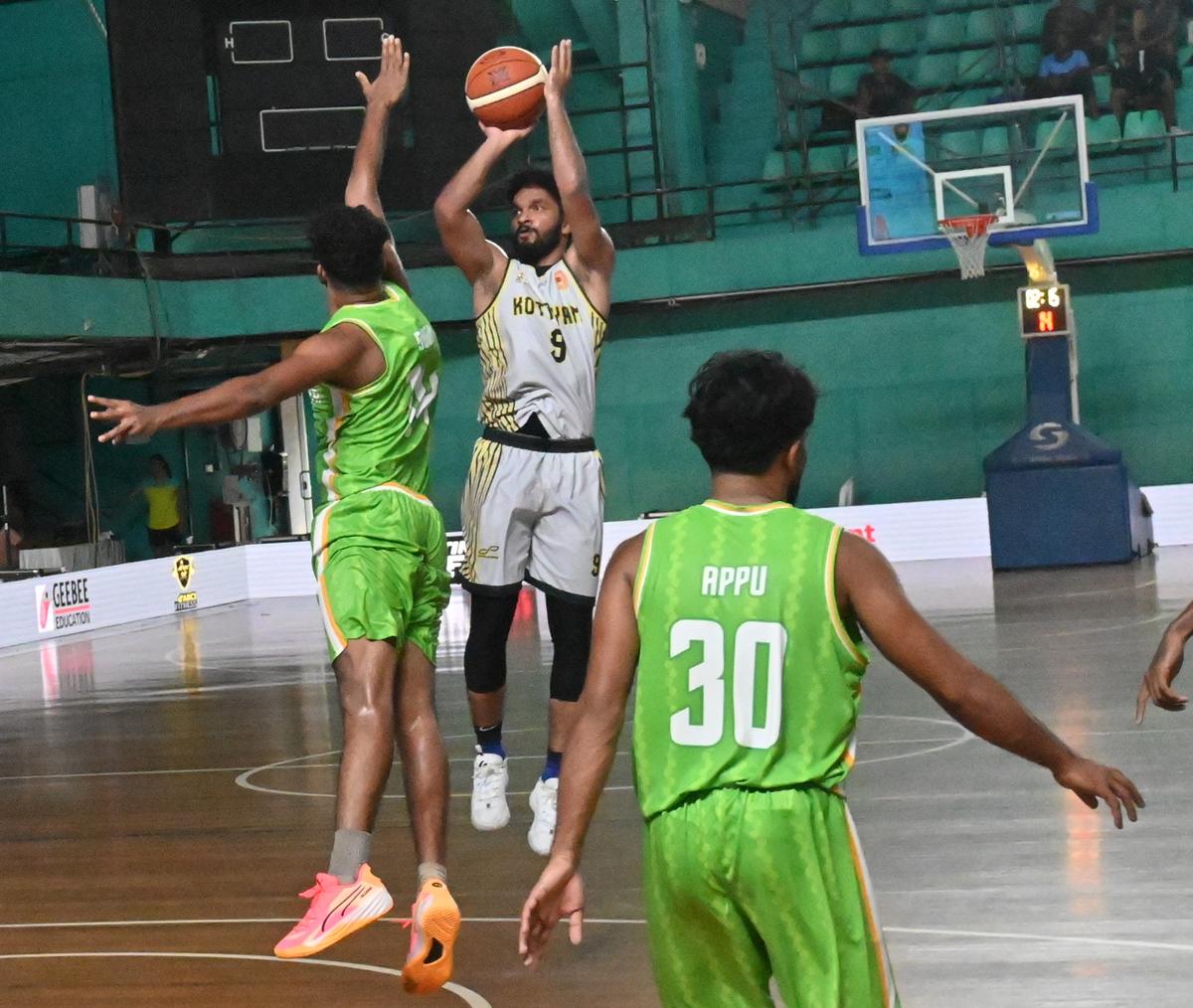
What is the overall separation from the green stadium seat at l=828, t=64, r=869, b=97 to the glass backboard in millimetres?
3825

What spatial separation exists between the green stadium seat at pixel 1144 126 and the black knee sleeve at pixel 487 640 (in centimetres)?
1465

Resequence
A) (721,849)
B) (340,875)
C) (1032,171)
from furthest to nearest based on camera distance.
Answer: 1. (1032,171)
2. (340,875)
3. (721,849)

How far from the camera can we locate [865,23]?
803 inches

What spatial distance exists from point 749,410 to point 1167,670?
1345 mm

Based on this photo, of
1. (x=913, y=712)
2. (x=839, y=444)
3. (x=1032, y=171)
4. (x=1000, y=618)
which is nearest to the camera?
(x=913, y=712)

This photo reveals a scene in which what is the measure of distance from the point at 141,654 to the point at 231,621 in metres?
2.60

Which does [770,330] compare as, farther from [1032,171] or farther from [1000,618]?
[1000,618]

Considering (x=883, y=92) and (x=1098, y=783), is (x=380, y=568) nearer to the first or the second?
(x=1098, y=783)

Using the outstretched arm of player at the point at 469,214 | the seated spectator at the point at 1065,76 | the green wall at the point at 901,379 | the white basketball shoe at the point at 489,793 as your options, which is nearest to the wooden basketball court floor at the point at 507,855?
the white basketball shoe at the point at 489,793

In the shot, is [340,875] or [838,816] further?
[340,875]

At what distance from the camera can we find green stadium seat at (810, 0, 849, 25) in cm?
2050

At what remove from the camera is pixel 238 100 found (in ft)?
53.6

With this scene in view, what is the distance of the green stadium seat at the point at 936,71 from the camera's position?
1975 centimetres

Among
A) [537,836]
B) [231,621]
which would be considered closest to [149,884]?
[537,836]
